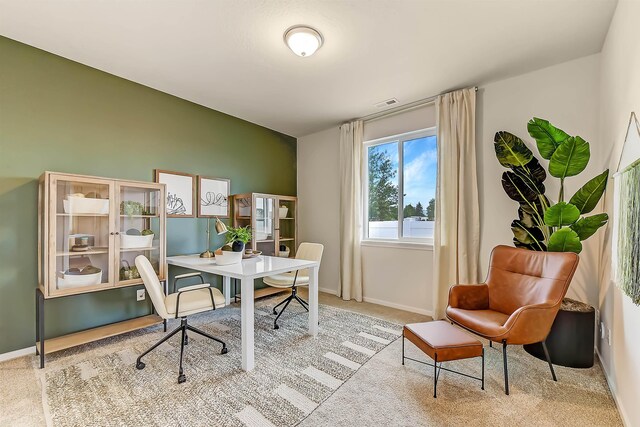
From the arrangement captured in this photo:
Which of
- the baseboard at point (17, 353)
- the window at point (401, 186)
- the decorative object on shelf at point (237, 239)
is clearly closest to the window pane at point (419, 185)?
the window at point (401, 186)

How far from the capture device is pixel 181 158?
358 centimetres

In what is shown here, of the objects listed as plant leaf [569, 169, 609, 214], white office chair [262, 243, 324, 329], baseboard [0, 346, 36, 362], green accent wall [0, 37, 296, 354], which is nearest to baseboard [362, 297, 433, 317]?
white office chair [262, 243, 324, 329]

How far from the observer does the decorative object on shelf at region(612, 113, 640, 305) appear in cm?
129

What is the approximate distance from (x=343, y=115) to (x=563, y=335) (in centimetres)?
343

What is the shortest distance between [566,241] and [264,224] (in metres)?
3.42

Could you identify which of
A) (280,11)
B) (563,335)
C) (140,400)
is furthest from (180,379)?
(563,335)

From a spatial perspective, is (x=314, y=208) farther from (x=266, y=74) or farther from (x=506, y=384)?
(x=506, y=384)

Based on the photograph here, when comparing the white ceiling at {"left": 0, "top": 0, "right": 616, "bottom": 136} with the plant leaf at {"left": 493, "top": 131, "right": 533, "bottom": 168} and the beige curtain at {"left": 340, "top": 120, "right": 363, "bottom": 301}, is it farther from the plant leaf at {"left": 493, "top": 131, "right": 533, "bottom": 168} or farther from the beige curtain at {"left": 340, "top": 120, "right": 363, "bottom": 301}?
the beige curtain at {"left": 340, "top": 120, "right": 363, "bottom": 301}

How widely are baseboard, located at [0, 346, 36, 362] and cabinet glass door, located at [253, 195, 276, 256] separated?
2.35 meters

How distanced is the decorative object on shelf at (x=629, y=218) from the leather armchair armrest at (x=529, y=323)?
0.52 m

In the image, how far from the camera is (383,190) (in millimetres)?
4152

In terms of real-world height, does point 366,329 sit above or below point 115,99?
below

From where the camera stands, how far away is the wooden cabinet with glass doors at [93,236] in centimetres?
236

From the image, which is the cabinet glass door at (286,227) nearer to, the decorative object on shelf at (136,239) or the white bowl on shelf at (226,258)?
the white bowl on shelf at (226,258)
